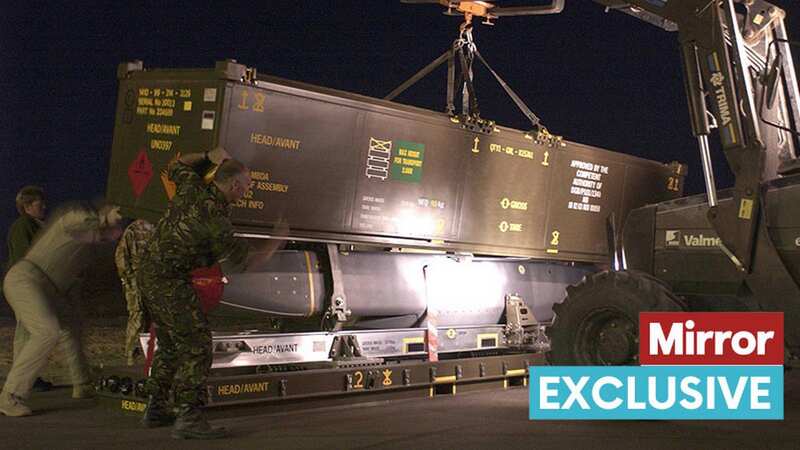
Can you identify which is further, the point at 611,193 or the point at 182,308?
the point at 611,193

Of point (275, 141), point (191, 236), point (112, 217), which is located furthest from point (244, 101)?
point (191, 236)

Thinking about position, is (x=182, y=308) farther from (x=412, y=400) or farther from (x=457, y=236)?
(x=457, y=236)

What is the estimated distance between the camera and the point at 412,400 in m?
10.3

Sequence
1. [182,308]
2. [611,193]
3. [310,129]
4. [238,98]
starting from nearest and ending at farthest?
1. [182,308]
2. [238,98]
3. [310,129]
4. [611,193]

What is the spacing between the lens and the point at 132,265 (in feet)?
32.7

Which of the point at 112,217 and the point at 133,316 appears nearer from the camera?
the point at 112,217

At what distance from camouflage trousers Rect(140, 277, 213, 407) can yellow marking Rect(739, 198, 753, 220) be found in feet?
15.5

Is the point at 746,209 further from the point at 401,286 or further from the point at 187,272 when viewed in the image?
the point at 187,272

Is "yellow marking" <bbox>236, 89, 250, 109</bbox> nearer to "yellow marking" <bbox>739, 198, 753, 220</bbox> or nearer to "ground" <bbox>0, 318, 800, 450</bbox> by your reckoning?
"ground" <bbox>0, 318, 800, 450</bbox>

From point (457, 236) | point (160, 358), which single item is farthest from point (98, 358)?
point (160, 358)

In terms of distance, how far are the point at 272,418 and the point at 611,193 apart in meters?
7.09

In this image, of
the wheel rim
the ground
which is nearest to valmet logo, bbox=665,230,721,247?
the wheel rim

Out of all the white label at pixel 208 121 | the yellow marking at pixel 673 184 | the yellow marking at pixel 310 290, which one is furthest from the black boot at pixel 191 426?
the yellow marking at pixel 673 184

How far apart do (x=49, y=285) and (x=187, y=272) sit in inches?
83.5
